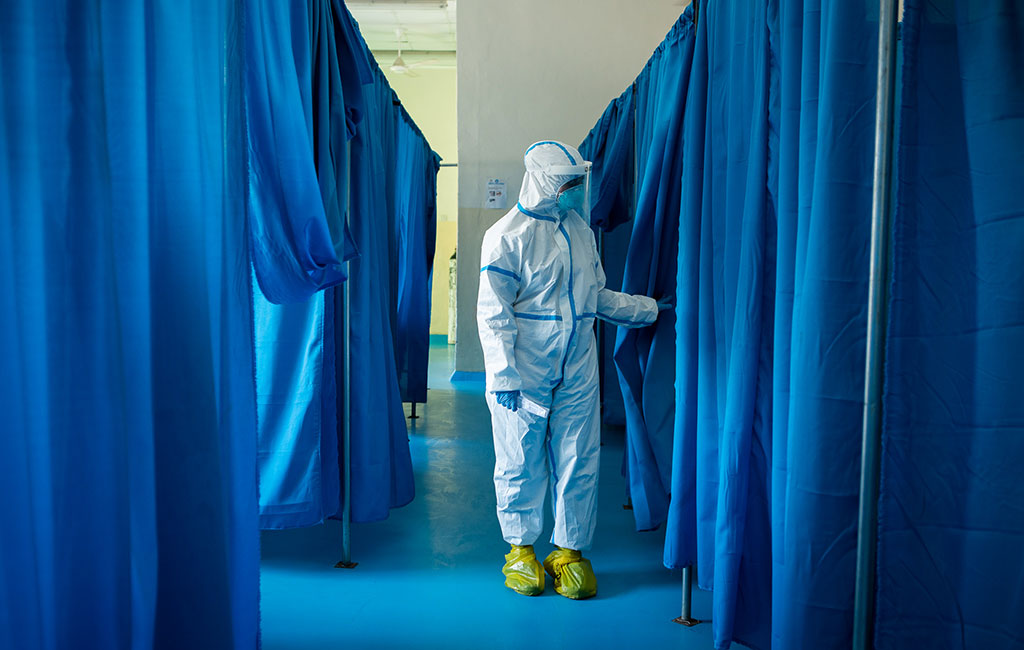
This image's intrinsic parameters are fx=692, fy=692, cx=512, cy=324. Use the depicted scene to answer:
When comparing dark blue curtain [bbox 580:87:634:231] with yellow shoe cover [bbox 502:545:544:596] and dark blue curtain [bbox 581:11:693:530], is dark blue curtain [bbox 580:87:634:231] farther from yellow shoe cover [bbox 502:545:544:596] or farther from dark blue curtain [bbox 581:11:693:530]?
yellow shoe cover [bbox 502:545:544:596]

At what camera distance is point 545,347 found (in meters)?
2.42

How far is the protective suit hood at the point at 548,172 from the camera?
2410 millimetres

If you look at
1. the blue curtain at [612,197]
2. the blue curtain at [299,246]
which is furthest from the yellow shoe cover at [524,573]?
the blue curtain at [612,197]

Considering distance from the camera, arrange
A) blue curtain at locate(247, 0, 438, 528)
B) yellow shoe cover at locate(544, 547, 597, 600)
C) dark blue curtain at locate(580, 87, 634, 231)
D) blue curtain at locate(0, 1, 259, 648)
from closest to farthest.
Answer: blue curtain at locate(0, 1, 259, 648) → blue curtain at locate(247, 0, 438, 528) → yellow shoe cover at locate(544, 547, 597, 600) → dark blue curtain at locate(580, 87, 634, 231)

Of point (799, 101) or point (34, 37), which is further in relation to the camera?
point (799, 101)

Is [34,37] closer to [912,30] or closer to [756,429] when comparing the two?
[912,30]

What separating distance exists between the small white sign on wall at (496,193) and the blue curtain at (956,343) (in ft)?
16.5

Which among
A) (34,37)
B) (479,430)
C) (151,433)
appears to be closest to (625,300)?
(151,433)

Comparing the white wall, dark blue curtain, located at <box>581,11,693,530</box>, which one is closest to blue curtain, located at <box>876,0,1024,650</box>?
dark blue curtain, located at <box>581,11,693,530</box>

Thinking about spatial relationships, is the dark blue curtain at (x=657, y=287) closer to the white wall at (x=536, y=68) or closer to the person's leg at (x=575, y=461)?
the person's leg at (x=575, y=461)

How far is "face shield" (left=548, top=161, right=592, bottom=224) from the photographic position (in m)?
2.41

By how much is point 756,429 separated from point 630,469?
105cm

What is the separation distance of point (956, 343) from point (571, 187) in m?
1.49

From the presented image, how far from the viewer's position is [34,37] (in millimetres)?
954
